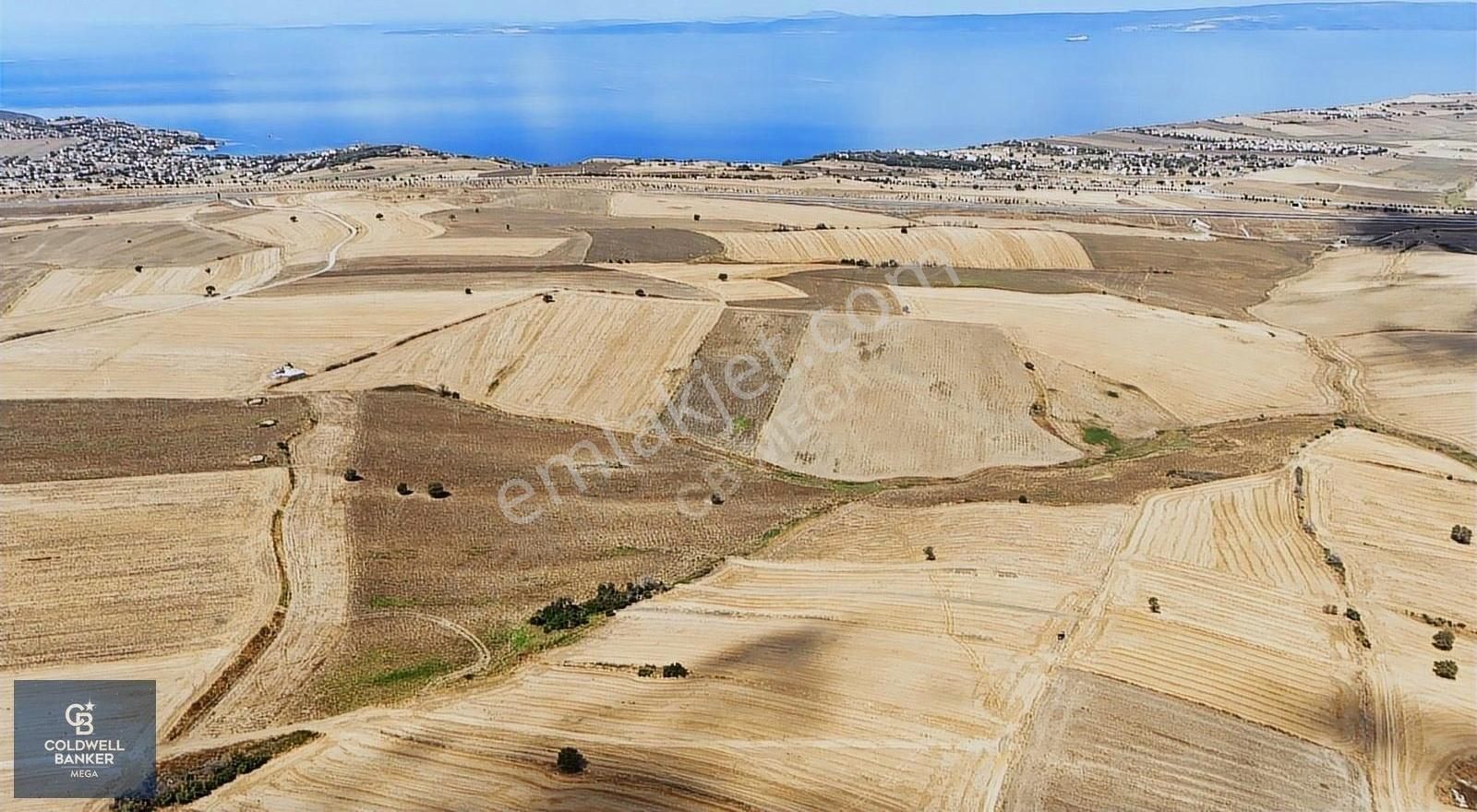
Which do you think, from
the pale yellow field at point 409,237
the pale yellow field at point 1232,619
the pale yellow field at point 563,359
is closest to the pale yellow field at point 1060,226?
the pale yellow field at point 409,237

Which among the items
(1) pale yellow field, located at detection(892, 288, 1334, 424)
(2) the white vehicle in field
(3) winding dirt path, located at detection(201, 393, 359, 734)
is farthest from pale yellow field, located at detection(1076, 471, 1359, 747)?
(2) the white vehicle in field

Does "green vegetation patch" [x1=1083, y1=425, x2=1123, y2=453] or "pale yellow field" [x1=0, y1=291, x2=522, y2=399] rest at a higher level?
"pale yellow field" [x1=0, y1=291, x2=522, y2=399]

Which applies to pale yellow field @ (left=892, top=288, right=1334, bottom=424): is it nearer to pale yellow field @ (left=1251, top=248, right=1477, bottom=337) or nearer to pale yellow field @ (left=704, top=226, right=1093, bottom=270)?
pale yellow field @ (left=1251, top=248, right=1477, bottom=337)

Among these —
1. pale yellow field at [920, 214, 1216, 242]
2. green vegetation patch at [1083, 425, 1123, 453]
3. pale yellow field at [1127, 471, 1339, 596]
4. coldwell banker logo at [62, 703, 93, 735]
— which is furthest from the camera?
pale yellow field at [920, 214, 1216, 242]

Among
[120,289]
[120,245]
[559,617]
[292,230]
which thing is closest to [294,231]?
[292,230]

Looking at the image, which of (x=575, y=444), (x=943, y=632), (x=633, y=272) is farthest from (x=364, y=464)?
(x=633, y=272)
